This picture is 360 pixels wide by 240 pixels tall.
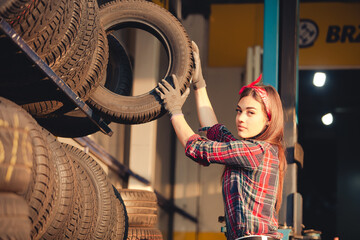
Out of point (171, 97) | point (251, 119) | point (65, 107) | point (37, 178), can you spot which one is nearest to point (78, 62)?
point (65, 107)

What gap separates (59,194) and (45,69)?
1.66 ft

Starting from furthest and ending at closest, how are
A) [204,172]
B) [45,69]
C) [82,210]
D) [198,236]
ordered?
[204,172] < [198,236] < [82,210] < [45,69]

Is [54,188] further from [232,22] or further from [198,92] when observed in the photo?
[232,22]

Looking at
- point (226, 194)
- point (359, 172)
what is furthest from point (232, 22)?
point (226, 194)

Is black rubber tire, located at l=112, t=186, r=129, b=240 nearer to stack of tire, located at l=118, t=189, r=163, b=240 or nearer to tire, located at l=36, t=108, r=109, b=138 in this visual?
tire, located at l=36, t=108, r=109, b=138

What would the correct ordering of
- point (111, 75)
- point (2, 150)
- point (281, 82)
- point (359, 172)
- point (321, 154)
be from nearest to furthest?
1. point (2, 150)
2. point (111, 75)
3. point (281, 82)
4. point (359, 172)
5. point (321, 154)

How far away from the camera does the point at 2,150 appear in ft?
5.74

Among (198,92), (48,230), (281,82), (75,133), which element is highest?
(281,82)

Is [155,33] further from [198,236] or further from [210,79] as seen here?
[198,236]

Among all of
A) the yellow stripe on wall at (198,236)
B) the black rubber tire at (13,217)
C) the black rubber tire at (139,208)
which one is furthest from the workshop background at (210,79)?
the black rubber tire at (13,217)

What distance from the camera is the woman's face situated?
2.44 metres

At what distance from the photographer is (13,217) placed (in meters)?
1.76

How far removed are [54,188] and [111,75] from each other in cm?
136

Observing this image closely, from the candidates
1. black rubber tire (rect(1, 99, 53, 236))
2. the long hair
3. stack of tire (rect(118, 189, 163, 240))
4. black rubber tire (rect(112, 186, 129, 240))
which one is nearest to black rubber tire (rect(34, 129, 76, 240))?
black rubber tire (rect(1, 99, 53, 236))
